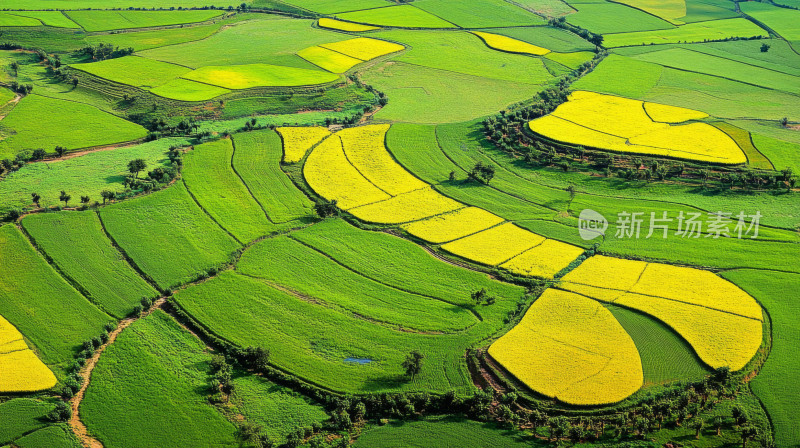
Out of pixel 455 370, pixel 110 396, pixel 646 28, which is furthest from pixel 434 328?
pixel 646 28

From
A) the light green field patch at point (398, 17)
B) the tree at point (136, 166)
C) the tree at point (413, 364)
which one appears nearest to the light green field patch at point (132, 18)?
the light green field patch at point (398, 17)

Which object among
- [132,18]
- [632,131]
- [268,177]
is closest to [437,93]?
[632,131]

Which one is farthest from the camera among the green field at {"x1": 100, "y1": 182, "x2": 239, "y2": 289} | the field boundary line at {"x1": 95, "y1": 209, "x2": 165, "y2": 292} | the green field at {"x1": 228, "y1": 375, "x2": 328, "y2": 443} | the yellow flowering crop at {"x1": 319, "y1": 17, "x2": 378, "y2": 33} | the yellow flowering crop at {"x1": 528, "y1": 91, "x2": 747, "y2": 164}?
the yellow flowering crop at {"x1": 319, "y1": 17, "x2": 378, "y2": 33}

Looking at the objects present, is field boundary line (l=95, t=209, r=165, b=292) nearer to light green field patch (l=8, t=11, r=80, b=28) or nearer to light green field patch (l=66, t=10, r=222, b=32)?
light green field patch (l=66, t=10, r=222, b=32)

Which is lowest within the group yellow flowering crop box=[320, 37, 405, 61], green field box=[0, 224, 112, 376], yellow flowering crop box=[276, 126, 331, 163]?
green field box=[0, 224, 112, 376]

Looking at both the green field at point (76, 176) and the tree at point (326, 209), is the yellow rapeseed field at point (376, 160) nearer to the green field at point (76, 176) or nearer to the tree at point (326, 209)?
the tree at point (326, 209)

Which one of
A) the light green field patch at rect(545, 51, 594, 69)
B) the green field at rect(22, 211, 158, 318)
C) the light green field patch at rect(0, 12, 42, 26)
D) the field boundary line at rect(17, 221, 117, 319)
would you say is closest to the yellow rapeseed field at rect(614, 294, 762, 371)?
the green field at rect(22, 211, 158, 318)

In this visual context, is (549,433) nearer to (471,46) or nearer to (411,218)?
(411,218)
